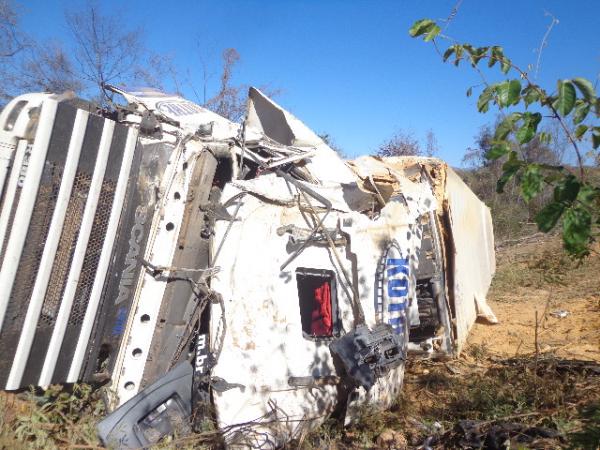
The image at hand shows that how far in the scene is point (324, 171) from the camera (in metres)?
3.61

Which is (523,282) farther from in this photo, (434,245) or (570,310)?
(434,245)

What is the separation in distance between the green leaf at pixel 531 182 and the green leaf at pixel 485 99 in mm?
300

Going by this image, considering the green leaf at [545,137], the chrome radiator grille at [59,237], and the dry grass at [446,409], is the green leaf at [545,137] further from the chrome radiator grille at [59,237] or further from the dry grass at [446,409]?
the chrome radiator grille at [59,237]

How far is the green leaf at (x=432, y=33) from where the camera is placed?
1.71 meters

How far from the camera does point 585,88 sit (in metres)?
1.42

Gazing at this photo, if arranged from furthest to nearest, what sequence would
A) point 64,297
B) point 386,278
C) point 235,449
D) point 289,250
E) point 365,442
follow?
point 386,278 → point 289,250 → point 365,442 → point 235,449 → point 64,297

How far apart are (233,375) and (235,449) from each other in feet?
1.27

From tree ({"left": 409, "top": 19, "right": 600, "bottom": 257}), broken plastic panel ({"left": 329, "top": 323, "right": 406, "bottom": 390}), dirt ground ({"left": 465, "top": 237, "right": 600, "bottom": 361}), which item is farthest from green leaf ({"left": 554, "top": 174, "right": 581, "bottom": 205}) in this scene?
dirt ground ({"left": 465, "top": 237, "right": 600, "bottom": 361})

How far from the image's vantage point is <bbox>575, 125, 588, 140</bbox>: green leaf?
158 cm

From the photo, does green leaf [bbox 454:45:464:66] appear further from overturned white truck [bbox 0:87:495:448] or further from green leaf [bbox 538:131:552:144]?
overturned white truck [bbox 0:87:495:448]

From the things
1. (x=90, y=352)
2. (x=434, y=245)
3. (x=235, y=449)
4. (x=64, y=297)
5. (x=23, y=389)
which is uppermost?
(x=434, y=245)

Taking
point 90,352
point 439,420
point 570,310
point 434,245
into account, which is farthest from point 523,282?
point 90,352

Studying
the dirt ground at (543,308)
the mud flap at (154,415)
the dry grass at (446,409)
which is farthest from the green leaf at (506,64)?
the mud flap at (154,415)

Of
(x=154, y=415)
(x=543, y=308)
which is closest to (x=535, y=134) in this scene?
(x=154, y=415)
